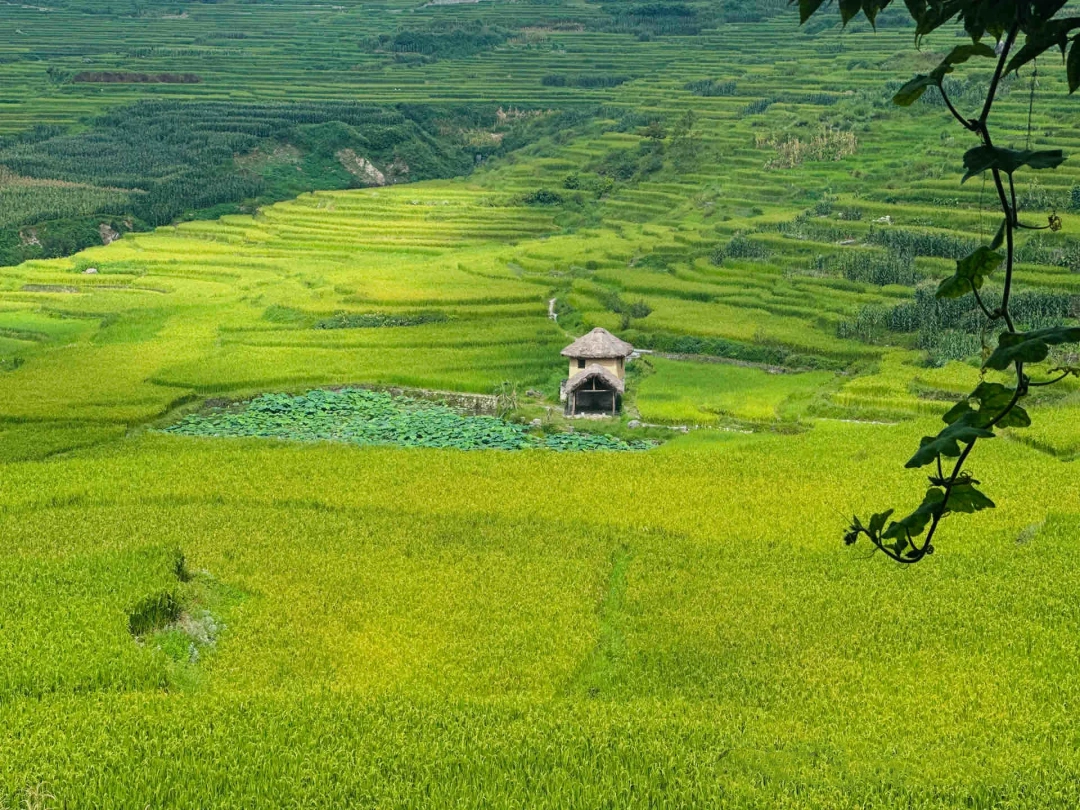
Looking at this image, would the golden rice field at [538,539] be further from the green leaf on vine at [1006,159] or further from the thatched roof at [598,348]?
the green leaf on vine at [1006,159]

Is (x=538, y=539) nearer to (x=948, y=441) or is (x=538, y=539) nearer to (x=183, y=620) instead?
(x=183, y=620)

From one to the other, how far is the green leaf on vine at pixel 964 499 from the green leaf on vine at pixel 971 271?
45 centimetres

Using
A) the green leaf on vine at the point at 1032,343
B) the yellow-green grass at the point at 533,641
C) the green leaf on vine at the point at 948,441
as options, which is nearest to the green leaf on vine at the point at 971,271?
the green leaf on vine at the point at 1032,343

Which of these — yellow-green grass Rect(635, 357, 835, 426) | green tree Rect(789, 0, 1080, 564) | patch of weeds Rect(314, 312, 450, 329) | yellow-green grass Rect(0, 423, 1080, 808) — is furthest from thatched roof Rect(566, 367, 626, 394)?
green tree Rect(789, 0, 1080, 564)

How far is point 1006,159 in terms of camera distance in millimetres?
2451

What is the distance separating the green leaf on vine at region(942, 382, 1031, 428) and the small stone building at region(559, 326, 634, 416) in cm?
2526

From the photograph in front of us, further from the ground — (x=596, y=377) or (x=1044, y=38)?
(x=1044, y=38)

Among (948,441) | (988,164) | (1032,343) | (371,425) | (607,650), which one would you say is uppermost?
(988,164)

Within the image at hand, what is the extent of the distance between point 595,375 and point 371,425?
212 inches

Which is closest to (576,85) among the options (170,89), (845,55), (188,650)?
(845,55)

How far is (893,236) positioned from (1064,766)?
30556mm

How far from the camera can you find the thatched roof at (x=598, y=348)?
28.9m

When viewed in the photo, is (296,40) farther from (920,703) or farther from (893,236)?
(920,703)

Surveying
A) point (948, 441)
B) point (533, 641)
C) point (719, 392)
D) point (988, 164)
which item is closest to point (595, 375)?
point (719, 392)
